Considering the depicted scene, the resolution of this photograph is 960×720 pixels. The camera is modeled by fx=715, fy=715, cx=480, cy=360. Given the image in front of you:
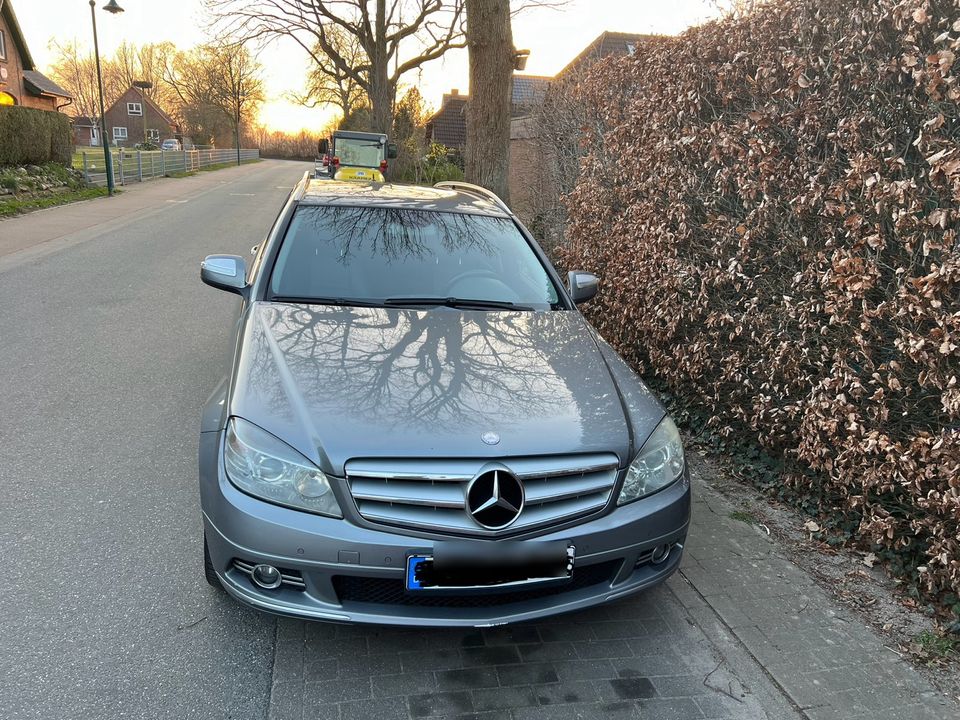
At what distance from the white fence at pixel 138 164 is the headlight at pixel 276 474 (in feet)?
72.0

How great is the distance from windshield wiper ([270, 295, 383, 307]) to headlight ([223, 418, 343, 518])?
3.60 feet

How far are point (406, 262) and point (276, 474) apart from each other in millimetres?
1738

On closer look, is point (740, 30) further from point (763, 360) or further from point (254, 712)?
point (254, 712)

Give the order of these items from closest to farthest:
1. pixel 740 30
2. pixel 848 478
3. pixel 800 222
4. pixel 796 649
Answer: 1. pixel 796 649
2. pixel 848 478
3. pixel 800 222
4. pixel 740 30

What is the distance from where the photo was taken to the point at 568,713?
2582 millimetres

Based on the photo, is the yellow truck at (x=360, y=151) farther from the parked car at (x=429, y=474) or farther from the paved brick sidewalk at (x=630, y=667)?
the paved brick sidewalk at (x=630, y=667)

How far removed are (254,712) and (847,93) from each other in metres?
3.79

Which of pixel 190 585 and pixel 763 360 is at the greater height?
pixel 763 360

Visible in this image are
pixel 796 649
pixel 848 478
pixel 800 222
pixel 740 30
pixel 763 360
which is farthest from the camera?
pixel 740 30

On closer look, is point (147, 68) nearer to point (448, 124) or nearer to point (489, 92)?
point (448, 124)

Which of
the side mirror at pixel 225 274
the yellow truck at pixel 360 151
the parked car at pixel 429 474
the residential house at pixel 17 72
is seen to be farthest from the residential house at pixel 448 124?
the parked car at pixel 429 474

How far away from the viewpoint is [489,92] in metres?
9.16

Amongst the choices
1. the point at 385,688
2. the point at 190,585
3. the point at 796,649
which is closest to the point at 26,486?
the point at 190,585

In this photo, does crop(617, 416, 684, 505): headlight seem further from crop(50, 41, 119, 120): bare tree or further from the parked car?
crop(50, 41, 119, 120): bare tree
